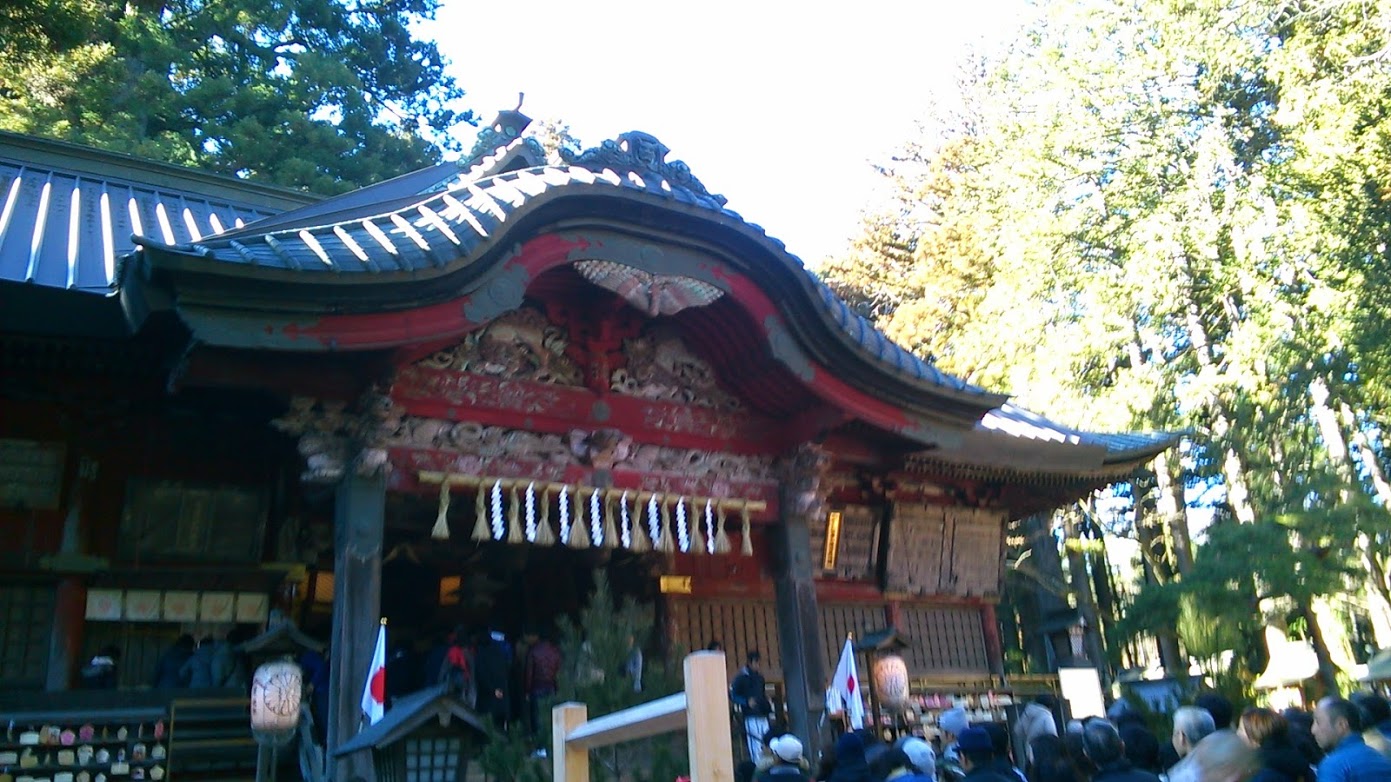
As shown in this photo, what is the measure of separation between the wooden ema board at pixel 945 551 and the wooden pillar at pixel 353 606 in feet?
20.4

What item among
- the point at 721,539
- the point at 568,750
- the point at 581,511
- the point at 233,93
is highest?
the point at 233,93

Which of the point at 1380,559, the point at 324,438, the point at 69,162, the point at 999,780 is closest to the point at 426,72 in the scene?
the point at 69,162

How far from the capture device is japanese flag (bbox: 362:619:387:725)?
7059mm

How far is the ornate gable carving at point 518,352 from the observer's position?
8.82 metres

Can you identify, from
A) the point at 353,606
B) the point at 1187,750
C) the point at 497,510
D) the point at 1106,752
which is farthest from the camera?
the point at 497,510

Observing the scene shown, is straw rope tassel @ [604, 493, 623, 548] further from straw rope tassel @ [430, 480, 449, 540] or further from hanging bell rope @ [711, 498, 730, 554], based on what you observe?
straw rope tassel @ [430, 480, 449, 540]

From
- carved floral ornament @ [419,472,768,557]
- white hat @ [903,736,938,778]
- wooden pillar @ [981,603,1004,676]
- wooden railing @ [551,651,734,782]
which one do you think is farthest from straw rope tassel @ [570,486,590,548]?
wooden pillar @ [981,603,1004,676]

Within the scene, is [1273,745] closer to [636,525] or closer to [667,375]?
[636,525]

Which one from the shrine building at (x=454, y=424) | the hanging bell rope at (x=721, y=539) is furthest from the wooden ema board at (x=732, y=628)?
the hanging bell rope at (x=721, y=539)

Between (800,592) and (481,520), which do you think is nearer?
(481,520)

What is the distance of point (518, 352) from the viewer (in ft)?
30.1

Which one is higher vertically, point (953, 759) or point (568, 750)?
point (568, 750)

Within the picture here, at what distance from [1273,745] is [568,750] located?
3.11 meters

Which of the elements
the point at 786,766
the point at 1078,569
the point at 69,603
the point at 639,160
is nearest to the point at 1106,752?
the point at 786,766
